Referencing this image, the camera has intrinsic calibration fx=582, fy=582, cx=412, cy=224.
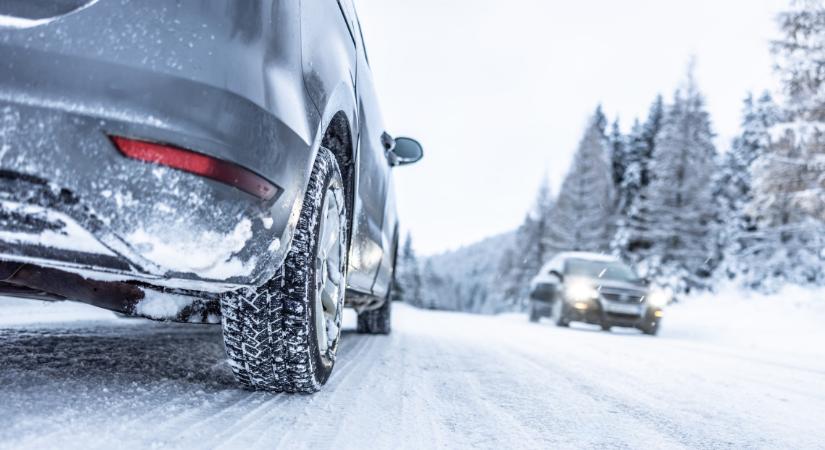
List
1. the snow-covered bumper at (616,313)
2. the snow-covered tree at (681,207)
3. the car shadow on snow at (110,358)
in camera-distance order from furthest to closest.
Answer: the snow-covered tree at (681,207) < the snow-covered bumper at (616,313) < the car shadow on snow at (110,358)

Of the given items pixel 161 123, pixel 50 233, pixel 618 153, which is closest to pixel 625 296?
pixel 161 123

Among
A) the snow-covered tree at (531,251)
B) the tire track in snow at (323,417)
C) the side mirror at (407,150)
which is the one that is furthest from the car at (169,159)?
the snow-covered tree at (531,251)

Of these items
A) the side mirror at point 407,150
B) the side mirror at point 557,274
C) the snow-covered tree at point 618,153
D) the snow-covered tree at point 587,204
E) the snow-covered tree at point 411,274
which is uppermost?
the snow-covered tree at point 618,153

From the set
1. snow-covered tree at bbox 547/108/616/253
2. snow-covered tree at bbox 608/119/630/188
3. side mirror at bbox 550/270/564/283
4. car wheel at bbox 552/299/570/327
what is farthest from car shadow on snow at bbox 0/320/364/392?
snow-covered tree at bbox 608/119/630/188

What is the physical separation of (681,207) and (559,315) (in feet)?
64.9

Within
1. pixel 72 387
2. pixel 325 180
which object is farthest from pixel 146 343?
pixel 325 180

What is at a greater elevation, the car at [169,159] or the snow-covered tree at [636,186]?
the snow-covered tree at [636,186]

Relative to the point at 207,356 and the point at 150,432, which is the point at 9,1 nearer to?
the point at 150,432

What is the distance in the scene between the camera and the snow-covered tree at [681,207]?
26.8 metres

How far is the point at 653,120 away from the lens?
4362cm

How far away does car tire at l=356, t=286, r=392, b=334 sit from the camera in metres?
5.27

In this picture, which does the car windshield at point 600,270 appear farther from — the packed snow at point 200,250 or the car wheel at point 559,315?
the packed snow at point 200,250

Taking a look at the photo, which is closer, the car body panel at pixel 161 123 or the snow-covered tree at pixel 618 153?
the car body panel at pixel 161 123

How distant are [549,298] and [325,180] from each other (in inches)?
383
